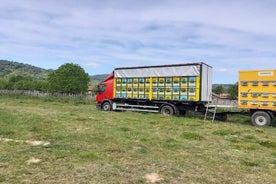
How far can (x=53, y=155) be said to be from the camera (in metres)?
7.73

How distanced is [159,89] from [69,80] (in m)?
66.7

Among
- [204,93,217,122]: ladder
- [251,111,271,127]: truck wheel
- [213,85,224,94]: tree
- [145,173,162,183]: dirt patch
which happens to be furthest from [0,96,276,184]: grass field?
[213,85,224,94]: tree

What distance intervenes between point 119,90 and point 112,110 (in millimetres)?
1922

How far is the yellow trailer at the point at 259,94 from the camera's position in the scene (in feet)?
54.2

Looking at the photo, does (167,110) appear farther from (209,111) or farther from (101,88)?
(101,88)

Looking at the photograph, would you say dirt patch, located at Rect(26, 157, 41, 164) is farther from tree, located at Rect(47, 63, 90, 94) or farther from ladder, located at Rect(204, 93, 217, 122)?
tree, located at Rect(47, 63, 90, 94)

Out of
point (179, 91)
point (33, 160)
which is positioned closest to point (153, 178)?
point (33, 160)

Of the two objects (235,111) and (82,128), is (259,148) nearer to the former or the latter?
(82,128)

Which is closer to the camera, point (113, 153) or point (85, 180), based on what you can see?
point (85, 180)

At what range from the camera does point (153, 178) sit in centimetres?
616

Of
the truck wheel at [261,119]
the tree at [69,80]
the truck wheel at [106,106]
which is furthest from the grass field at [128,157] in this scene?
the tree at [69,80]

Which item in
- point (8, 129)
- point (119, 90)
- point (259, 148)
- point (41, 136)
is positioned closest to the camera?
point (259, 148)

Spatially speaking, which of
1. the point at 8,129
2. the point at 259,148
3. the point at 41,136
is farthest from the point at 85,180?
the point at 8,129

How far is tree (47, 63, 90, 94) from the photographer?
83062 mm
